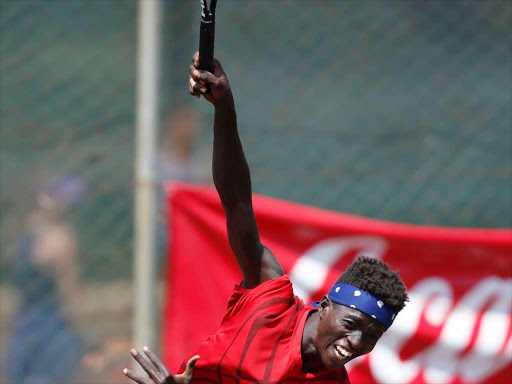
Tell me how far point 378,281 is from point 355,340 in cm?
18

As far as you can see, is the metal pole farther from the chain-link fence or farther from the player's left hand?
the player's left hand

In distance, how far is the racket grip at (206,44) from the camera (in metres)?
1.89

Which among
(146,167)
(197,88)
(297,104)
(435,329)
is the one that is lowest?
(435,329)

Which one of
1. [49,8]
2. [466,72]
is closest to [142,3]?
[49,8]

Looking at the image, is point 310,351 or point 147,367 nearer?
point 147,367

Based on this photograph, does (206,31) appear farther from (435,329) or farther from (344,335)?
(435,329)

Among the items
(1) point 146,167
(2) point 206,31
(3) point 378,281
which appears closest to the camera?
(2) point 206,31

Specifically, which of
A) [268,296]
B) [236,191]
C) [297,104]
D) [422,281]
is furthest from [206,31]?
[422,281]

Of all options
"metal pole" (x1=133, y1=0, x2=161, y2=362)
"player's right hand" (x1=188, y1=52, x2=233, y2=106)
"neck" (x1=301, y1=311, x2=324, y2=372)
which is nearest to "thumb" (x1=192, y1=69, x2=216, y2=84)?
"player's right hand" (x1=188, y1=52, x2=233, y2=106)

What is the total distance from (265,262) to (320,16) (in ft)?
5.97

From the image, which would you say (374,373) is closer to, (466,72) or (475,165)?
(475,165)

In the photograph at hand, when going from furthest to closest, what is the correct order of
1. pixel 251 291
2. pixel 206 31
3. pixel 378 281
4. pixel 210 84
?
pixel 251 291, pixel 378 281, pixel 210 84, pixel 206 31

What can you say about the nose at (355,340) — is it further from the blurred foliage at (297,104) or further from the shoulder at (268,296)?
the blurred foliage at (297,104)

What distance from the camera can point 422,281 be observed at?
3.74 m
